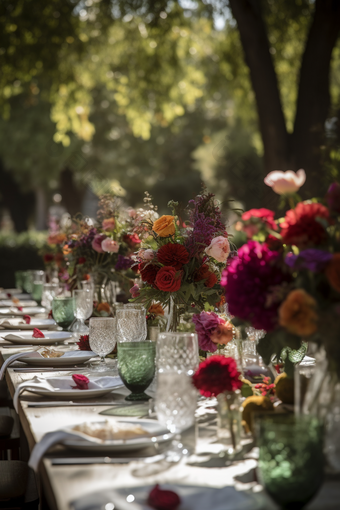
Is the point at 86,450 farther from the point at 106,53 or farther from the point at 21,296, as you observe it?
the point at 106,53

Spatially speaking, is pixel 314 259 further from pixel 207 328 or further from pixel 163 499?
pixel 207 328

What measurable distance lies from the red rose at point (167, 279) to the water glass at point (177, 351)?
1.72ft

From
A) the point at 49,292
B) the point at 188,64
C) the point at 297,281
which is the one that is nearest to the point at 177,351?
the point at 297,281

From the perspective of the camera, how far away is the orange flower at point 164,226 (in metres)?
2.14

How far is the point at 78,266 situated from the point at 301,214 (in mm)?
2524

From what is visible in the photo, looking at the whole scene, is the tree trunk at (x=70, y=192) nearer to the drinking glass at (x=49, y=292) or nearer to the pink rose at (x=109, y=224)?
the drinking glass at (x=49, y=292)

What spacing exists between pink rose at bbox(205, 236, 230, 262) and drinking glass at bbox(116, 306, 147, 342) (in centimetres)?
Result: 31

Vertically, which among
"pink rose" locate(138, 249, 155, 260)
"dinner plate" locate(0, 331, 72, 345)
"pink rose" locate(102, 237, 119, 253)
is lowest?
"dinner plate" locate(0, 331, 72, 345)

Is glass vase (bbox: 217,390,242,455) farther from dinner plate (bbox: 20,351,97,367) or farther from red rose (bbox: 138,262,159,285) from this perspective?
dinner plate (bbox: 20,351,97,367)

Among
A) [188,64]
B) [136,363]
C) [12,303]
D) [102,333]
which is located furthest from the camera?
[188,64]

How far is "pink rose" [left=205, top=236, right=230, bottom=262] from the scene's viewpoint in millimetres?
2051

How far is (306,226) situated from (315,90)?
5029 millimetres

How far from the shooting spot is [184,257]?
2.10 meters

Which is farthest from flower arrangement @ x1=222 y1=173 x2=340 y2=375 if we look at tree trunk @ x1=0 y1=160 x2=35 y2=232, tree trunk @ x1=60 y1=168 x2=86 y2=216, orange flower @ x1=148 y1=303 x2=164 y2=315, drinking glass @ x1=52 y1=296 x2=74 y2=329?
tree trunk @ x1=0 y1=160 x2=35 y2=232
